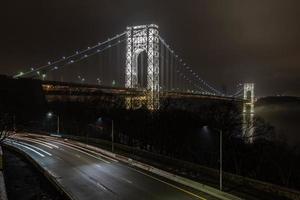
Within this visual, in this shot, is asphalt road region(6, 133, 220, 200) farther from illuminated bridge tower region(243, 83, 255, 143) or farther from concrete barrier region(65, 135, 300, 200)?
illuminated bridge tower region(243, 83, 255, 143)

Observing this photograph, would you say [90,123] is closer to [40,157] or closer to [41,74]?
[40,157]

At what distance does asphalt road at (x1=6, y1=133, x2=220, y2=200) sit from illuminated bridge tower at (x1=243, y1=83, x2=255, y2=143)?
1661 centimetres

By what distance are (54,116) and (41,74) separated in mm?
25719

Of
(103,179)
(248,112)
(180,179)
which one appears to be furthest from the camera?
(248,112)

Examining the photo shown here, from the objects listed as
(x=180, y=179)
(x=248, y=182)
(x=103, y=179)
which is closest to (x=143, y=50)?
(x=103, y=179)

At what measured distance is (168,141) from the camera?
154 feet

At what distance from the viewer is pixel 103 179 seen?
1029 inches

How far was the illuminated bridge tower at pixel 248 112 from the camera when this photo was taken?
4262 cm

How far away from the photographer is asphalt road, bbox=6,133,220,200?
2195 cm

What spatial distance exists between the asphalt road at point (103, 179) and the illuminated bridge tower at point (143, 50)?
4517 centimetres

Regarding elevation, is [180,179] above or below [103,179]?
above

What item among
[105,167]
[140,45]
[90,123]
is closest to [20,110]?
[90,123]

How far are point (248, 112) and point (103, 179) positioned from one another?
66.2 metres

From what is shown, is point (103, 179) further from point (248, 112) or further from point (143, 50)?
point (143, 50)
